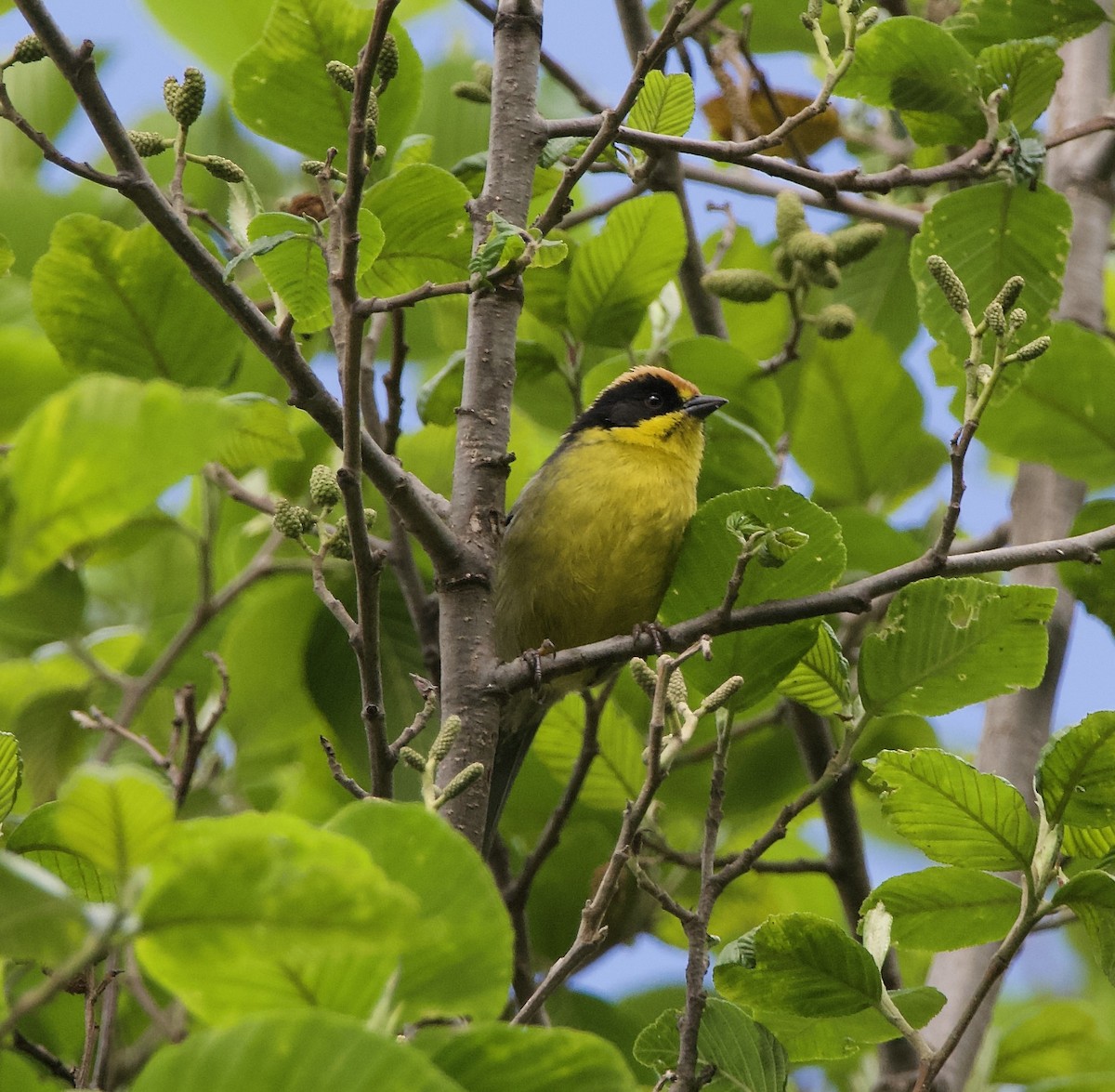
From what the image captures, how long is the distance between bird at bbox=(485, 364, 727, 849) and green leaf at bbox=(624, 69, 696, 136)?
1349 millimetres

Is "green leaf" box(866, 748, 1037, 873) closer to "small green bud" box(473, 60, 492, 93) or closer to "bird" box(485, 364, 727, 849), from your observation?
"bird" box(485, 364, 727, 849)

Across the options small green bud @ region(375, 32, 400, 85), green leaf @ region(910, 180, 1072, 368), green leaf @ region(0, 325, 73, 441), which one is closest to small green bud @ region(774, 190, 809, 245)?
green leaf @ region(910, 180, 1072, 368)

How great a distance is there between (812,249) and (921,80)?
1.86ft

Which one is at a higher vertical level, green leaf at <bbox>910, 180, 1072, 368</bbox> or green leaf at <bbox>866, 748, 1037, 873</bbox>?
green leaf at <bbox>910, 180, 1072, 368</bbox>

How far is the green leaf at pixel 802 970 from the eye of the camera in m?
2.19

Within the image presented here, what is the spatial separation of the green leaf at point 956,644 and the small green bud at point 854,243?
58.1 inches

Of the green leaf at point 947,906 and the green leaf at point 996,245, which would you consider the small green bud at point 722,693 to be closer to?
the green leaf at point 947,906

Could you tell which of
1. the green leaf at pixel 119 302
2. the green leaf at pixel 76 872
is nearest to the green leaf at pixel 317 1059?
the green leaf at pixel 76 872

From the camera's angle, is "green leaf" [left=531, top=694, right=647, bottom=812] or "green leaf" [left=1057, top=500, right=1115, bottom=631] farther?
"green leaf" [left=531, top=694, right=647, bottom=812]

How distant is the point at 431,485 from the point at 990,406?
1559 mm

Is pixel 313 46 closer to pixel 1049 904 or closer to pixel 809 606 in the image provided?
pixel 809 606

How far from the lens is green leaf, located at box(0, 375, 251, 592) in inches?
46.0

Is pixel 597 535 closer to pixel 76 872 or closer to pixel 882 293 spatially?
pixel 882 293

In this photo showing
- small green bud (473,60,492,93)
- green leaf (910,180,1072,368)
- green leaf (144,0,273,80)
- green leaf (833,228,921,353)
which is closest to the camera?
green leaf (910,180,1072,368)
